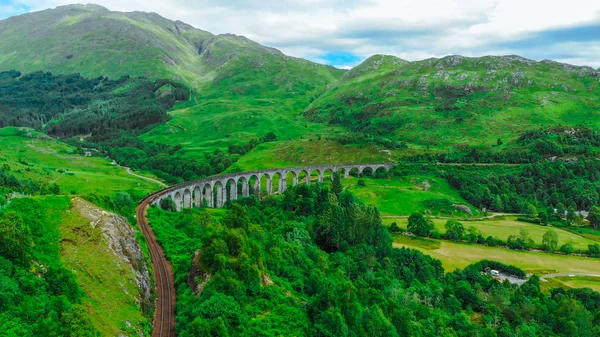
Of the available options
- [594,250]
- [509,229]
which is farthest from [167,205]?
[594,250]

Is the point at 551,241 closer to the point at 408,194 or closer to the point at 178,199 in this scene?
the point at 408,194

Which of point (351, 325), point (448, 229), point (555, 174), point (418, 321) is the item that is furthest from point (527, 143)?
point (351, 325)

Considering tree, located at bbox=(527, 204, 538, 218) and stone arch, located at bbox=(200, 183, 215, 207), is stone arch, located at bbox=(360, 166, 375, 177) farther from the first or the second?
stone arch, located at bbox=(200, 183, 215, 207)

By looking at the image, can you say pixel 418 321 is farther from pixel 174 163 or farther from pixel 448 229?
pixel 174 163

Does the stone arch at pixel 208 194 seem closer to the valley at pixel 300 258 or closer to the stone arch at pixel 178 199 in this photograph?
the valley at pixel 300 258

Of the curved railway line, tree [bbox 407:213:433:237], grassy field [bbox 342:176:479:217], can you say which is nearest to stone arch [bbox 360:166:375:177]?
grassy field [bbox 342:176:479:217]

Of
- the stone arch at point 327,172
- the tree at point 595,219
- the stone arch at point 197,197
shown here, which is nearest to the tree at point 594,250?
the tree at point 595,219
